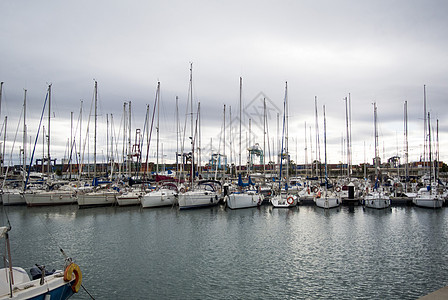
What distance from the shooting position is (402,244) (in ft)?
76.1

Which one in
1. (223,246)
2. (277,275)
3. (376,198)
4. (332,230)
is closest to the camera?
(277,275)

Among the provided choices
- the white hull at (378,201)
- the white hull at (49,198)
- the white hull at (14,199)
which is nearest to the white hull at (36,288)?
the white hull at (49,198)

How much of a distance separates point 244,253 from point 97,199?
3015 cm

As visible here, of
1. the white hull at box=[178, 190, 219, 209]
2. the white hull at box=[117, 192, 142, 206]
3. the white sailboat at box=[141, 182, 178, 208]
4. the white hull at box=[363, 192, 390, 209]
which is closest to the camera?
the white hull at box=[178, 190, 219, 209]

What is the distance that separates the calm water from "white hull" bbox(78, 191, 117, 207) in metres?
6.20

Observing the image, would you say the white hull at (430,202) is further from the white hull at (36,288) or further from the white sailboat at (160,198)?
the white hull at (36,288)

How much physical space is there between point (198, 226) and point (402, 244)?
670 inches

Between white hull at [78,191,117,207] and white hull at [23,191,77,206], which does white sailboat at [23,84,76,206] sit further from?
white hull at [78,191,117,207]

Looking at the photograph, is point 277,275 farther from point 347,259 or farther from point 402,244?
point 402,244

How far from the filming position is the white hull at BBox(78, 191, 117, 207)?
43312 millimetres

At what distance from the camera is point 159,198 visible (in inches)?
1714

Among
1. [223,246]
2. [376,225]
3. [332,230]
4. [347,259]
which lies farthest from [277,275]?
[376,225]

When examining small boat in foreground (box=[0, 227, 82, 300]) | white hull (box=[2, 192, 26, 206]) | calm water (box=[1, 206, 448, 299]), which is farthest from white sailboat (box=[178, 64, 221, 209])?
small boat in foreground (box=[0, 227, 82, 300])

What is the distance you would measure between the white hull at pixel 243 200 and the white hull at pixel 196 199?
2.51 meters
